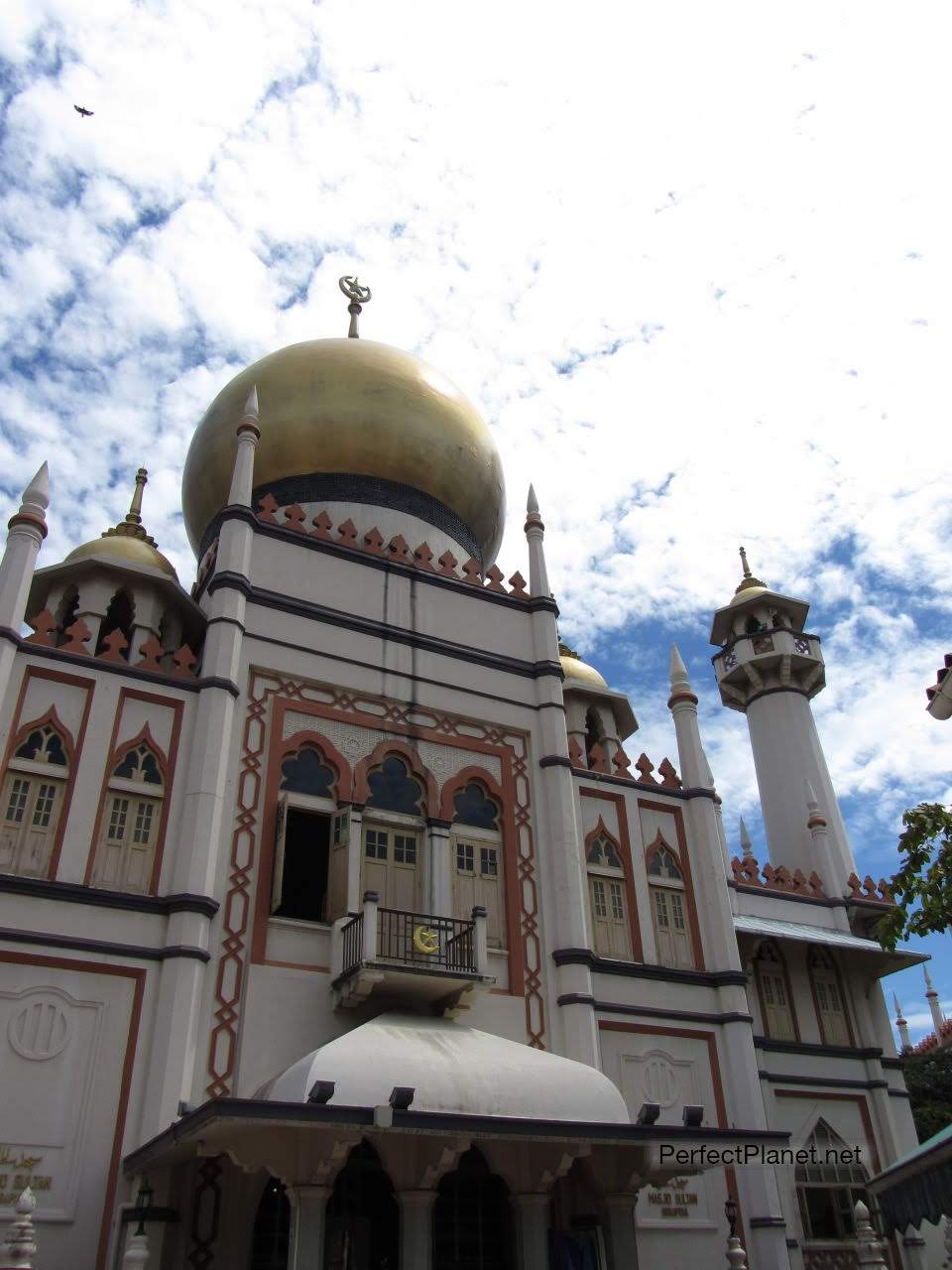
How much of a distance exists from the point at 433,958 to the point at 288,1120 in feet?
11.0

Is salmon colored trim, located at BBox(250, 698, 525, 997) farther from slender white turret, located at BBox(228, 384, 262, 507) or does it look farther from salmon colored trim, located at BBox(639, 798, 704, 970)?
slender white turret, located at BBox(228, 384, 262, 507)

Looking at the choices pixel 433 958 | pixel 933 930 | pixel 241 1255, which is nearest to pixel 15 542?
pixel 433 958

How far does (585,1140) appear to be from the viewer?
29.8 ft

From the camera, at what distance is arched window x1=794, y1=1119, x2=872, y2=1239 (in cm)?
1338

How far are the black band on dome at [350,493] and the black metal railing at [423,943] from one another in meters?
6.25

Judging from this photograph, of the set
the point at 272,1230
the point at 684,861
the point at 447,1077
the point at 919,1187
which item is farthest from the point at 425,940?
the point at 919,1187

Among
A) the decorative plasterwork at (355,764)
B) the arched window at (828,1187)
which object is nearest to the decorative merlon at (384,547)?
the decorative plasterwork at (355,764)

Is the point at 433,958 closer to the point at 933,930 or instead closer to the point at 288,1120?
the point at 288,1120

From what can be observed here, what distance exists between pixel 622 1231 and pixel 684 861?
5.23 metres

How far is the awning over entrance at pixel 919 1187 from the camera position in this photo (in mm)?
7004

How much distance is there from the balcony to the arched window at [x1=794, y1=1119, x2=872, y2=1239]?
563cm

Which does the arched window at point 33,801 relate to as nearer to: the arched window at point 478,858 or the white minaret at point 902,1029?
the arched window at point 478,858

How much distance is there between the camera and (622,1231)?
33.0 feet

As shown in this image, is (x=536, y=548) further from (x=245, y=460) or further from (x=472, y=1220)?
(x=472, y=1220)
